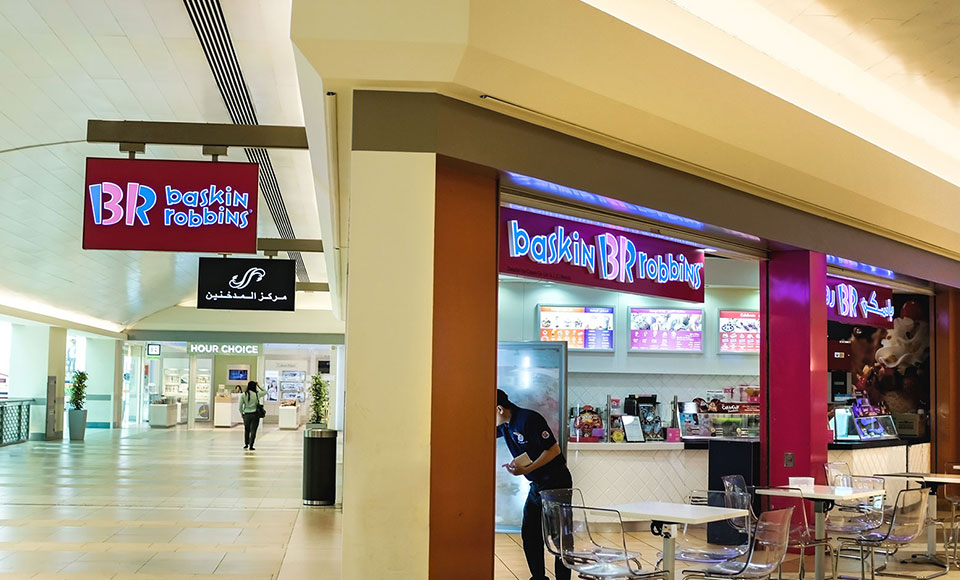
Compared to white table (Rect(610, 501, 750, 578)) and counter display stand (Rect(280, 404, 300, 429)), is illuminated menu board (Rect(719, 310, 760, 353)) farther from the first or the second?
counter display stand (Rect(280, 404, 300, 429))

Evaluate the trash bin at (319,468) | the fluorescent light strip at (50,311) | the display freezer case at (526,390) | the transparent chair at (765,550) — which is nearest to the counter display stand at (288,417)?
the fluorescent light strip at (50,311)

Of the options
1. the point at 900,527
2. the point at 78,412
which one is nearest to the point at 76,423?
the point at 78,412

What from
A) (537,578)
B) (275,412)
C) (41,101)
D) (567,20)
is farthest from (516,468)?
(275,412)

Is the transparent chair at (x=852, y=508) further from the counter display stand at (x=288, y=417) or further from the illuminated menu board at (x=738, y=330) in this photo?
the counter display stand at (x=288, y=417)

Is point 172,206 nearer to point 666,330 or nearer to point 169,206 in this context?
point 169,206

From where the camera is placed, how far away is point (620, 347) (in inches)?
481

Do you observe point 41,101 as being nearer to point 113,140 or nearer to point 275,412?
point 113,140

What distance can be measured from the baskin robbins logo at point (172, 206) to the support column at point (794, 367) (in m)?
5.17

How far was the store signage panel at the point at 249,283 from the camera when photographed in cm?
1034

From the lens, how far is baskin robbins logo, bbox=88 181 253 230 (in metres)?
5.84

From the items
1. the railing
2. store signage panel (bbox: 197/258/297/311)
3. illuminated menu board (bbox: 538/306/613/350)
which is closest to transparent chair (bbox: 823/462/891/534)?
illuminated menu board (bbox: 538/306/613/350)

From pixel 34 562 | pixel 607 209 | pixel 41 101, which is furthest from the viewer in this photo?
pixel 41 101

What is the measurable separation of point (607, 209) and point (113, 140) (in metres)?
3.50

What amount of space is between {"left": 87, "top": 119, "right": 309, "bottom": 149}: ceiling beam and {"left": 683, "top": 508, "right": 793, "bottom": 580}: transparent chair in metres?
3.83
